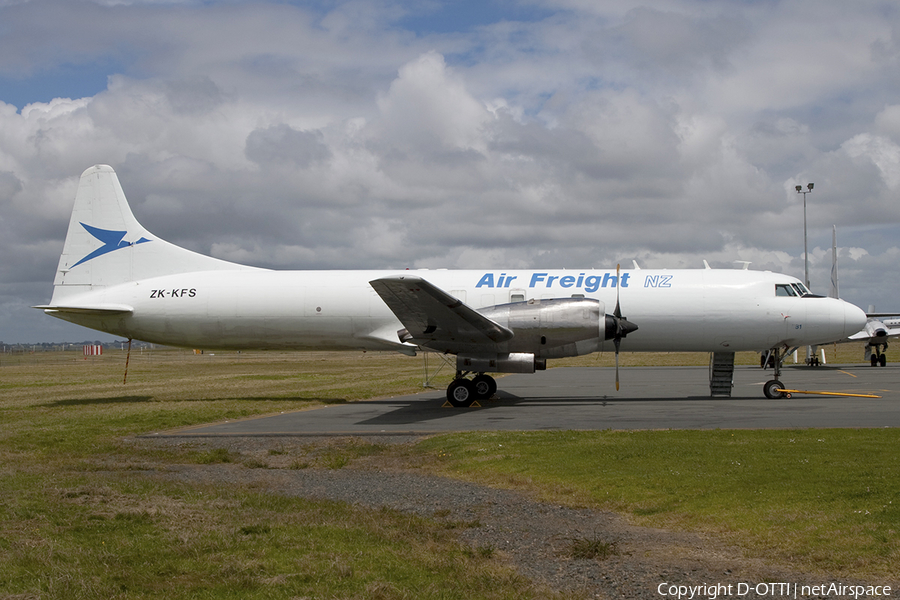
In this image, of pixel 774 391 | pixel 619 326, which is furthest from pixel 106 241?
pixel 774 391

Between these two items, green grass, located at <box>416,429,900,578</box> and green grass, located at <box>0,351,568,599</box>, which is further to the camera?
green grass, located at <box>416,429,900,578</box>

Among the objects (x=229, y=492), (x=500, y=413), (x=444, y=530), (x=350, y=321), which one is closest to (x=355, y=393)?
(x=350, y=321)

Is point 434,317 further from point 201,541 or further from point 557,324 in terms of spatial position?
point 201,541

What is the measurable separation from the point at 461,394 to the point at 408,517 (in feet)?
42.5

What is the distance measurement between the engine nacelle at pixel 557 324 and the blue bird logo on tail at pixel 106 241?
12.7 m

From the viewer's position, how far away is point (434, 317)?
1927 centimetres

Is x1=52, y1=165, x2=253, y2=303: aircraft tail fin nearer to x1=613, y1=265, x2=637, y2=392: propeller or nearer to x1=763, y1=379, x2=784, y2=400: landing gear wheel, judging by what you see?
x1=613, y1=265, x2=637, y2=392: propeller

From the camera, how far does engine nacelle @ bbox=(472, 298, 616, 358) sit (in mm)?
19234

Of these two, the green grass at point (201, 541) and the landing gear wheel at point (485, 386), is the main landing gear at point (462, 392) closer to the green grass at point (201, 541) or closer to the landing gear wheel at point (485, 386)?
the landing gear wheel at point (485, 386)

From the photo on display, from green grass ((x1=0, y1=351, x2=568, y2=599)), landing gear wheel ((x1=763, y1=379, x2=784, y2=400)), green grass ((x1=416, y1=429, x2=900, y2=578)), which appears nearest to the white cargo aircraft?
landing gear wheel ((x1=763, y1=379, x2=784, y2=400))

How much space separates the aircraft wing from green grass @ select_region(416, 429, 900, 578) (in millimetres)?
4766

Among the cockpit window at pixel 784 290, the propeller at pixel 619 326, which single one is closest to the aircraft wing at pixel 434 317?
the propeller at pixel 619 326

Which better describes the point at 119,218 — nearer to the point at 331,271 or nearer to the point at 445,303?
the point at 331,271

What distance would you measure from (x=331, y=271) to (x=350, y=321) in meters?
2.07
